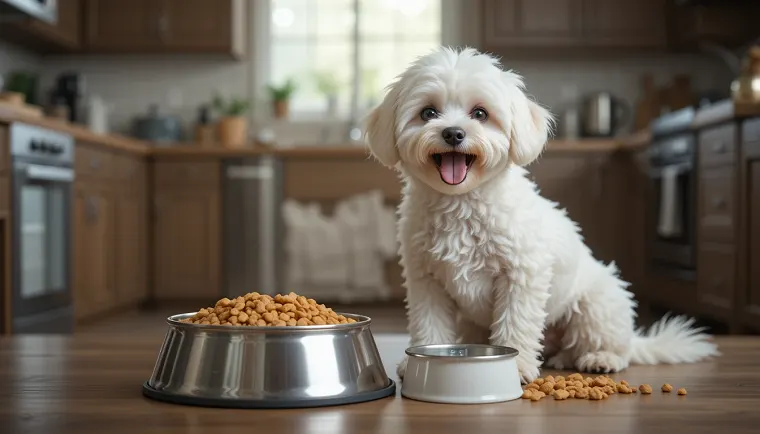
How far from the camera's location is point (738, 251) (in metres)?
3.82

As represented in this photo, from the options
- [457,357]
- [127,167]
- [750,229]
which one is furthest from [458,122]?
[127,167]

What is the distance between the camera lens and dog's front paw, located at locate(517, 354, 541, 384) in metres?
1.50

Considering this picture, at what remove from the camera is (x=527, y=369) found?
151 cm

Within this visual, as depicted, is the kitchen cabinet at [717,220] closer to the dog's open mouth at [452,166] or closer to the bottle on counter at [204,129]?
the dog's open mouth at [452,166]

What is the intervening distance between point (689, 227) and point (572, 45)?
2025mm

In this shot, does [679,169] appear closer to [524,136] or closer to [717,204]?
[717,204]

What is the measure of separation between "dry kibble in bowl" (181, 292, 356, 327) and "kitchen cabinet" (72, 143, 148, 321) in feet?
10.8

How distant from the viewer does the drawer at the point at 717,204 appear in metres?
3.92

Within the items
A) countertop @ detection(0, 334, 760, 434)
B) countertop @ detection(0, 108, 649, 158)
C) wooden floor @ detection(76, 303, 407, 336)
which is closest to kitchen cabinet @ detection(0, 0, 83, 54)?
countertop @ detection(0, 108, 649, 158)

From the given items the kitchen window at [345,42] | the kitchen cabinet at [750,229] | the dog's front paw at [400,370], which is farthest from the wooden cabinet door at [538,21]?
the dog's front paw at [400,370]

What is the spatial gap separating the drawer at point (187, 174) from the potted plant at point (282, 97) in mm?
968

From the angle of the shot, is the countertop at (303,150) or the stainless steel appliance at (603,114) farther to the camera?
the stainless steel appliance at (603,114)

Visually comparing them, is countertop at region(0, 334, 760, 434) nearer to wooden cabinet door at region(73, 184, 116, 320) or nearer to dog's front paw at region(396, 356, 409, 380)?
dog's front paw at region(396, 356, 409, 380)

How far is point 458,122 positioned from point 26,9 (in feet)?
11.8
